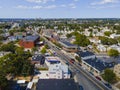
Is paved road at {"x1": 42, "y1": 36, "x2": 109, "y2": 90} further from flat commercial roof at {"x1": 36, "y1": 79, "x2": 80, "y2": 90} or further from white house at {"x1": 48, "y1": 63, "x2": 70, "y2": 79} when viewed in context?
flat commercial roof at {"x1": 36, "y1": 79, "x2": 80, "y2": 90}

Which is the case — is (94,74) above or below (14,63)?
below

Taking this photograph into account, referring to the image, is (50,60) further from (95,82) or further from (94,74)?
(95,82)

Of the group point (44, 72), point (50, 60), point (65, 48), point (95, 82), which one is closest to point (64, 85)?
point (95, 82)

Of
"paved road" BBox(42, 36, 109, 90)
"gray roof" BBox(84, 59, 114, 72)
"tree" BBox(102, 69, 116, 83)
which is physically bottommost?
"paved road" BBox(42, 36, 109, 90)

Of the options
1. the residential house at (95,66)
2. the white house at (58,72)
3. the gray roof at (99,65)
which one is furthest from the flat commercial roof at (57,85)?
the gray roof at (99,65)

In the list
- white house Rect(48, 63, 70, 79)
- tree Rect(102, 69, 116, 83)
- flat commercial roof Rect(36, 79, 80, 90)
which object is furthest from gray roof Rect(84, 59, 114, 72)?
flat commercial roof Rect(36, 79, 80, 90)

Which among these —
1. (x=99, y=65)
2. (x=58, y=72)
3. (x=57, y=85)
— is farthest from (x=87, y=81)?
(x=99, y=65)

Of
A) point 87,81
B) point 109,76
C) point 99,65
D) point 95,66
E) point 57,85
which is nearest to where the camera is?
point 57,85

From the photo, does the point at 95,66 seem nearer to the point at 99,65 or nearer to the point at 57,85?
the point at 99,65

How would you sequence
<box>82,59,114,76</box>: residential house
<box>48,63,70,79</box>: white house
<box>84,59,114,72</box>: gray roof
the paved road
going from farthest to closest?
1. <box>84,59,114,72</box>: gray roof
2. <box>82,59,114,76</box>: residential house
3. <box>48,63,70,79</box>: white house
4. the paved road

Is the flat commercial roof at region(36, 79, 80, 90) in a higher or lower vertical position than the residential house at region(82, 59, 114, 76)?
higher

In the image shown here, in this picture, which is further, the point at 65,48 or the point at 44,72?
the point at 65,48
